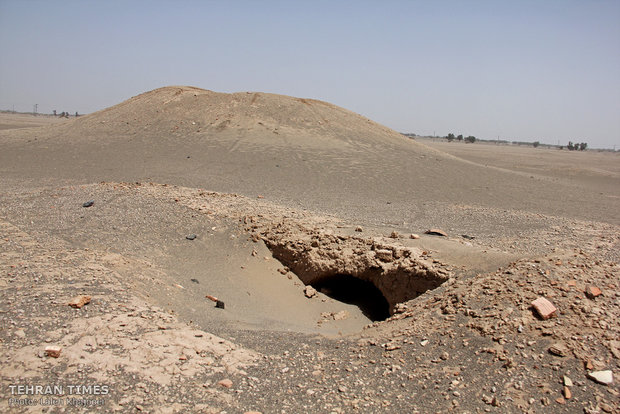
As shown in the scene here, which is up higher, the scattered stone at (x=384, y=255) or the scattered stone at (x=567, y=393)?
the scattered stone at (x=384, y=255)

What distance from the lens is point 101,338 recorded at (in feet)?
12.1

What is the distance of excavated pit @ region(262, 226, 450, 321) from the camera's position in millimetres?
6199

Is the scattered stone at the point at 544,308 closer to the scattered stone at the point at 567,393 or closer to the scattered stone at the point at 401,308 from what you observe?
the scattered stone at the point at 567,393

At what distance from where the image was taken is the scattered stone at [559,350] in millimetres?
3678

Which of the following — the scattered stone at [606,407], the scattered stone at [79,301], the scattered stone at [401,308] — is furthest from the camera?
the scattered stone at [401,308]

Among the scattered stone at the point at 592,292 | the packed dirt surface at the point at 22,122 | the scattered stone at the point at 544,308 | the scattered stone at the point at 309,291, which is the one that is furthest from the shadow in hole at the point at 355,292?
the packed dirt surface at the point at 22,122

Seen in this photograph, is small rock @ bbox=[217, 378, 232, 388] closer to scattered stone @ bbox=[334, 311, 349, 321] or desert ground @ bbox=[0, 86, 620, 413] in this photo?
desert ground @ bbox=[0, 86, 620, 413]

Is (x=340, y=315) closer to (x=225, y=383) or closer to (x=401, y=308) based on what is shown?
(x=401, y=308)

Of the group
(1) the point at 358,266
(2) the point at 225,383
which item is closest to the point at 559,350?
(2) the point at 225,383

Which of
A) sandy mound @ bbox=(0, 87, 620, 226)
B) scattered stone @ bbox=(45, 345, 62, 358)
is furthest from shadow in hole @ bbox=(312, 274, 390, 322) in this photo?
scattered stone @ bbox=(45, 345, 62, 358)

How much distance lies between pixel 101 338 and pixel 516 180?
1775 centimetres

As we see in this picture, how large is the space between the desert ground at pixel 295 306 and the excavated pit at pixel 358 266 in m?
0.03

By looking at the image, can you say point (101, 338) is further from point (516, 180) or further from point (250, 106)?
point (250, 106)

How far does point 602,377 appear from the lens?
3459 millimetres
